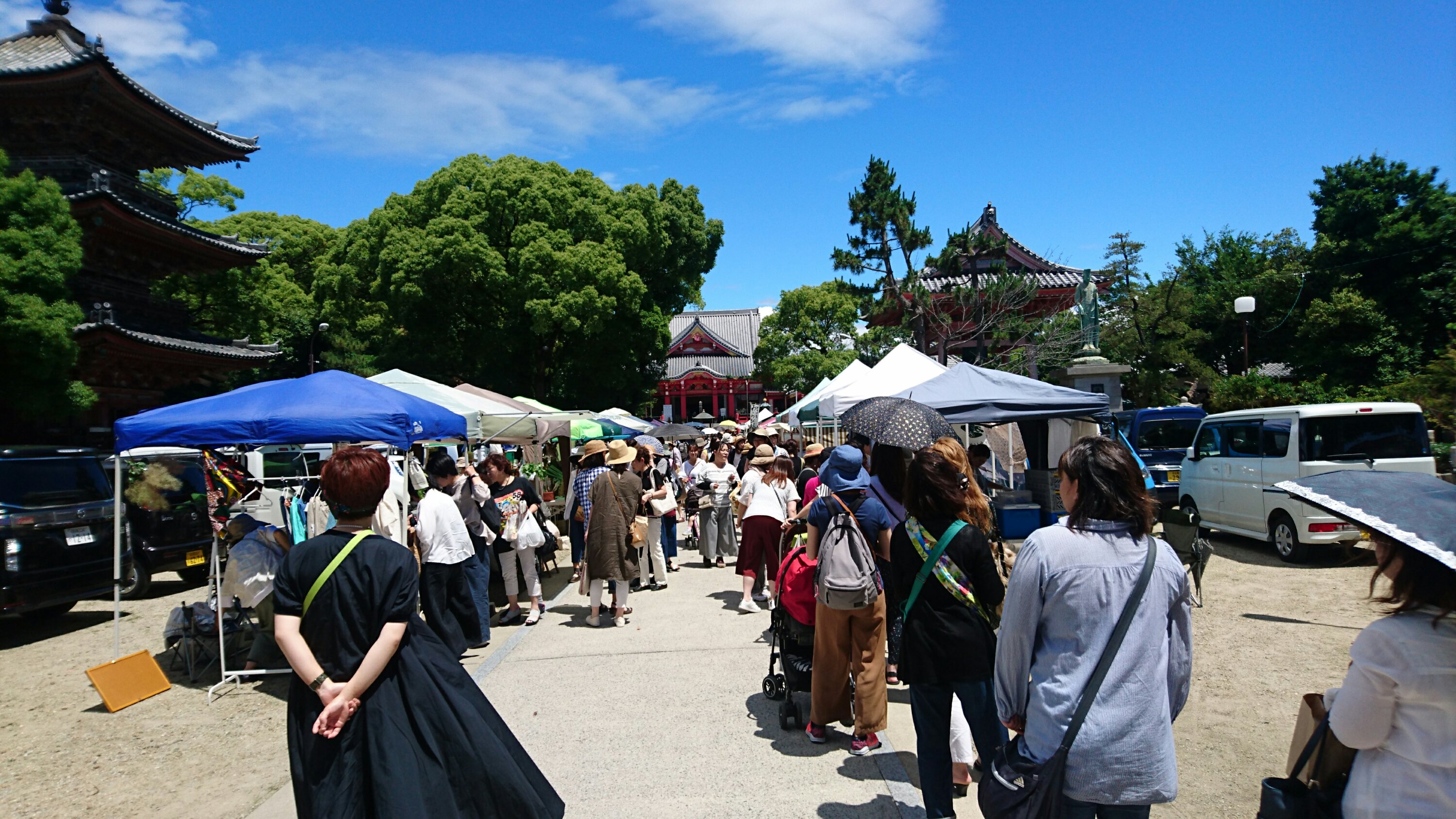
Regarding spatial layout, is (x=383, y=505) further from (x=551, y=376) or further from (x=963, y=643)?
(x=551, y=376)

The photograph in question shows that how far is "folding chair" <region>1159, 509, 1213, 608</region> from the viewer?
716 cm

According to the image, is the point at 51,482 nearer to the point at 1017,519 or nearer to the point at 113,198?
the point at 1017,519

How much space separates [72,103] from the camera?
17688 mm

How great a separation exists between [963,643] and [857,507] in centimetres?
118

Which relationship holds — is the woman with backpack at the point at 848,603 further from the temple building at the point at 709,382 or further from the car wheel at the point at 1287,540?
the temple building at the point at 709,382

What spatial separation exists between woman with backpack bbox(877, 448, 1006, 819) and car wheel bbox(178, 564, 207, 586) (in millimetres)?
10637

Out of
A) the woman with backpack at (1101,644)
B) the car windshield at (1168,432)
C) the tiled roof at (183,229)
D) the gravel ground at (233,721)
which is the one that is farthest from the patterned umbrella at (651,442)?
the tiled roof at (183,229)

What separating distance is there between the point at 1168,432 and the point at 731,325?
152 feet

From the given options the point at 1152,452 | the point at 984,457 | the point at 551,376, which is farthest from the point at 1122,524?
the point at 551,376

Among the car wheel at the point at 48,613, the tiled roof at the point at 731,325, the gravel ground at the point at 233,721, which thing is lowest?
the car wheel at the point at 48,613

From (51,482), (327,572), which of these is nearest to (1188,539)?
(327,572)

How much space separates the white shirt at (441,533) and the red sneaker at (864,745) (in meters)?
3.39

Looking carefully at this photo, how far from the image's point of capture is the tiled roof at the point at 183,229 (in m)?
16.3

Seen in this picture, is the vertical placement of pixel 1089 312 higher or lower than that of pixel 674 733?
higher
